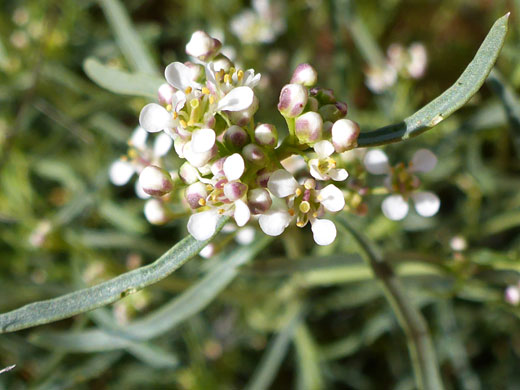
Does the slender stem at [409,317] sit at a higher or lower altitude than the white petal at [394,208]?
lower

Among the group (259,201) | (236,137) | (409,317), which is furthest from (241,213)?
(409,317)

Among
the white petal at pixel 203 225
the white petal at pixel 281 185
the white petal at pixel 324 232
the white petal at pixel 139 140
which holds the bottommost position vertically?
the white petal at pixel 203 225

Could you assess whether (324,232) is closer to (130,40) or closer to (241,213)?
(241,213)

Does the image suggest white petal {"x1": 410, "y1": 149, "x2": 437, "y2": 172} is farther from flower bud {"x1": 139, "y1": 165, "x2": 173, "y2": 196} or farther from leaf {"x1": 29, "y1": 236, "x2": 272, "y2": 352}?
flower bud {"x1": 139, "y1": 165, "x2": 173, "y2": 196}

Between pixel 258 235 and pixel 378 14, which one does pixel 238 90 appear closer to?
pixel 258 235

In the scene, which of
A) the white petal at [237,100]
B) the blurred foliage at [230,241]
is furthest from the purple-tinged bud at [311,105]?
the blurred foliage at [230,241]

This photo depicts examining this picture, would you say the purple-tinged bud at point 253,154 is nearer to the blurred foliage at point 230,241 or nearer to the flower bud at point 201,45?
the flower bud at point 201,45
